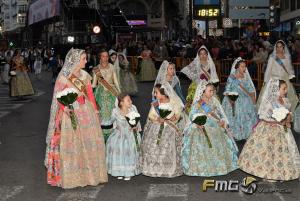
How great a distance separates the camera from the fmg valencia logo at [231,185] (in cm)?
793

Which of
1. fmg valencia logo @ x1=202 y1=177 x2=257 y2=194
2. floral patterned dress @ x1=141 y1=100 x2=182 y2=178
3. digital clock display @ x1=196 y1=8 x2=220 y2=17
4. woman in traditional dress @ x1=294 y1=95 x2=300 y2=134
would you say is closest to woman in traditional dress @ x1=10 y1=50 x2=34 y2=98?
digital clock display @ x1=196 y1=8 x2=220 y2=17

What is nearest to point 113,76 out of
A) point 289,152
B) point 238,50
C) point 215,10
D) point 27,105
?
point 289,152

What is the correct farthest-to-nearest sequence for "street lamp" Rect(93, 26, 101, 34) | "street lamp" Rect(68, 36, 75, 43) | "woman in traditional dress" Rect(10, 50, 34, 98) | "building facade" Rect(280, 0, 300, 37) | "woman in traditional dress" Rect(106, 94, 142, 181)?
"building facade" Rect(280, 0, 300, 37)
"street lamp" Rect(68, 36, 75, 43)
"street lamp" Rect(93, 26, 101, 34)
"woman in traditional dress" Rect(10, 50, 34, 98)
"woman in traditional dress" Rect(106, 94, 142, 181)

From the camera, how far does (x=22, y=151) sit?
11328 mm

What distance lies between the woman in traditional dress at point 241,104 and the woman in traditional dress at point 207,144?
9.65ft

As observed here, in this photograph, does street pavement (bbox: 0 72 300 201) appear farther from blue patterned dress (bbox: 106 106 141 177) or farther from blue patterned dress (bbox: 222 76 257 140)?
blue patterned dress (bbox: 222 76 257 140)

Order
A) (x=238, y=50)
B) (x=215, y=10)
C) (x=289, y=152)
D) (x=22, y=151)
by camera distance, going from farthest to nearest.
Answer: (x=215, y=10) → (x=238, y=50) → (x=22, y=151) → (x=289, y=152)

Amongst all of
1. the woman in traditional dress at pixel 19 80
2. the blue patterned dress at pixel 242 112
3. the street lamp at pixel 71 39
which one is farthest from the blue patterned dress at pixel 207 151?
the street lamp at pixel 71 39

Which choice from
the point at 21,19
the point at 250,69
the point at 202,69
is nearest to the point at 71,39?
the point at 250,69

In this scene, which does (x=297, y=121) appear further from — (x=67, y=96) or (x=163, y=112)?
(x=67, y=96)

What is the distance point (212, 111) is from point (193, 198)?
1.79 metres

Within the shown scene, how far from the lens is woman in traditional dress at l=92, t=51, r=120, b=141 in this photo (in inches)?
469

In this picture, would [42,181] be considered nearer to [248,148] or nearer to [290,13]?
[248,148]

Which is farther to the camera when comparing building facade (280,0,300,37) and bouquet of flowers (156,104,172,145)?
building facade (280,0,300,37)
